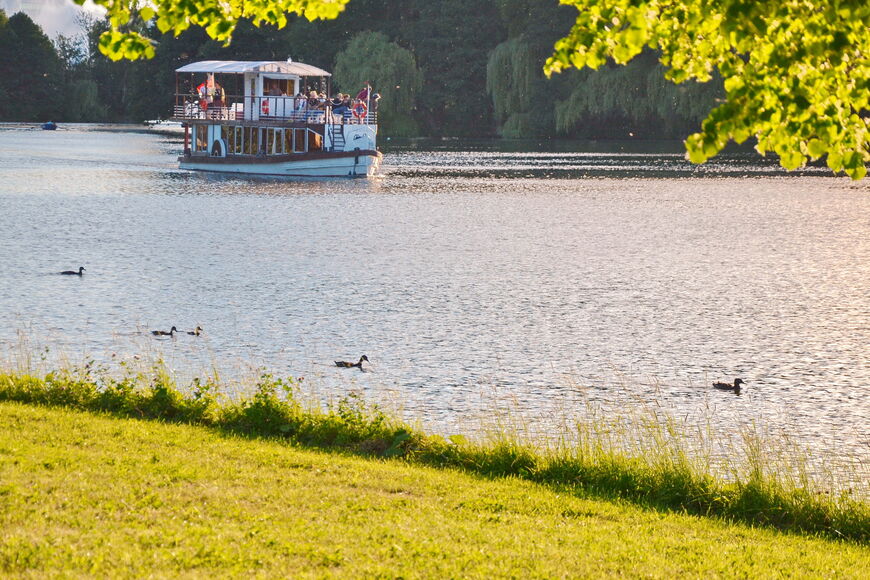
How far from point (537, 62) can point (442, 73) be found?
2152 cm

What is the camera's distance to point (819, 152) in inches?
275

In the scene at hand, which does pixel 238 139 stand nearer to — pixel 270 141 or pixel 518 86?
pixel 270 141

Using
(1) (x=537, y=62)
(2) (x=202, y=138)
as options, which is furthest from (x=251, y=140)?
(1) (x=537, y=62)

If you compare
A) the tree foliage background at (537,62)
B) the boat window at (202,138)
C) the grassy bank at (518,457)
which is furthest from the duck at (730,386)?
the boat window at (202,138)

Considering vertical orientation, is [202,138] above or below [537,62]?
below

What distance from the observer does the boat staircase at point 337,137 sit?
2486 inches

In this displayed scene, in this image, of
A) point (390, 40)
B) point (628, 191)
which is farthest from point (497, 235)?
point (390, 40)

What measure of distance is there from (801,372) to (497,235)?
20.4 metres

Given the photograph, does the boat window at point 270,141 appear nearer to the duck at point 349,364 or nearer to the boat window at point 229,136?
the boat window at point 229,136

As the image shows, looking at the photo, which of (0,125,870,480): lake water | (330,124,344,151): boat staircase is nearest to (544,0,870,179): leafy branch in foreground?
(0,125,870,480): lake water

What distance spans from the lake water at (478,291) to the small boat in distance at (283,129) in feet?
22.0

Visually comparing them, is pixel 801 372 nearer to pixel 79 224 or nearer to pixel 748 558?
pixel 748 558

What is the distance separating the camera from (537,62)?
87.0 metres

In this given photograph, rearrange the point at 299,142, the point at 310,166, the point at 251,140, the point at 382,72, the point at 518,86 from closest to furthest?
the point at 310,166, the point at 299,142, the point at 251,140, the point at 518,86, the point at 382,72
